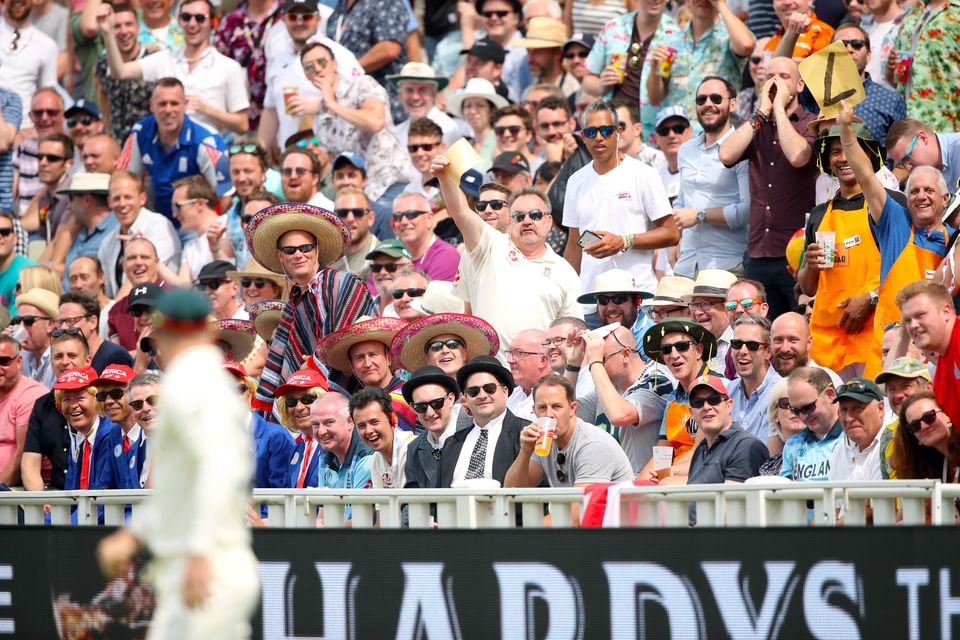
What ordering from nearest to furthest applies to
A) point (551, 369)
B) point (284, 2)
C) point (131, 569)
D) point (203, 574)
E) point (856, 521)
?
point (203, 574)
point (856, 521)
point (131, 569)
point (551, 369)
point (284, 2)

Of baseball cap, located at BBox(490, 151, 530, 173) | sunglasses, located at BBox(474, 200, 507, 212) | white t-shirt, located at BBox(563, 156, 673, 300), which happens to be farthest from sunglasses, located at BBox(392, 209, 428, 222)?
white t-shirt, located at BBox(563, 156, 673, 300)

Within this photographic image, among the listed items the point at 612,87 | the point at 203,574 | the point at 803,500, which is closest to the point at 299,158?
the point at 612,87

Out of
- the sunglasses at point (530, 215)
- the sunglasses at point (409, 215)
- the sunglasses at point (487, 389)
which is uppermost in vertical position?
the sunglasses at point (409, 215)

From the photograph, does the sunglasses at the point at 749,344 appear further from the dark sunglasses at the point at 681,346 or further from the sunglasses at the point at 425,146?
the sunglasses at the point at 425,146

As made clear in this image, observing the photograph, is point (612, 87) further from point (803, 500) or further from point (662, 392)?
point (803, 500)

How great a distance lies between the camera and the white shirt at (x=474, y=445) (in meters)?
9.13

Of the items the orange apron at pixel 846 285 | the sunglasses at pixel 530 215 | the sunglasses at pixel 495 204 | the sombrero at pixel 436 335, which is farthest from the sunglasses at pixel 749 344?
the sunglasses at pixel 495 204

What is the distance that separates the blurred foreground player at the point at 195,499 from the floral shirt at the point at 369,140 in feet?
30.3

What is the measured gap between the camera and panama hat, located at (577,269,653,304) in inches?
444

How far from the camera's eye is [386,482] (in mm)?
9656

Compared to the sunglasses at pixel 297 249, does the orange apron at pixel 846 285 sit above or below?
below

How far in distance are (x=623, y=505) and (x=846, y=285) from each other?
348cm

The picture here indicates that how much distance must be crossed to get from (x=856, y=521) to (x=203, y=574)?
2.84 m

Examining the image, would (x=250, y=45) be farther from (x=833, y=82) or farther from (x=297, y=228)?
(x=833, y=82)
